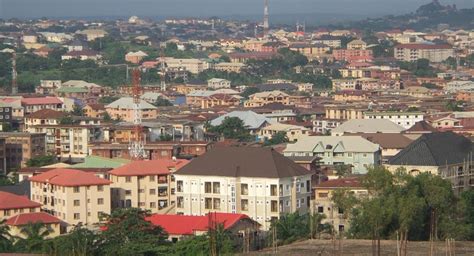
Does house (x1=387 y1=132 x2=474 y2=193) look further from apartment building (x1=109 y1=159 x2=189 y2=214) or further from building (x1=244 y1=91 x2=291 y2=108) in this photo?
building (x1=244 y1=91 x2=291 y2=108)

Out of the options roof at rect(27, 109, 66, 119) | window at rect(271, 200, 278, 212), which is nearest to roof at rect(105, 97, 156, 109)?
roof at rect(27, 109, 66, 119)

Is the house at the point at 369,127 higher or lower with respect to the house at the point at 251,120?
higher

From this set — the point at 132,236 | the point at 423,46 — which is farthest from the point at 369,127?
the point at 423,46

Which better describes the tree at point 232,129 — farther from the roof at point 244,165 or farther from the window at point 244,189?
the window at point 244,189

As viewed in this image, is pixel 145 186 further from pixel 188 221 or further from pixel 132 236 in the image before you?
pixel 132 236

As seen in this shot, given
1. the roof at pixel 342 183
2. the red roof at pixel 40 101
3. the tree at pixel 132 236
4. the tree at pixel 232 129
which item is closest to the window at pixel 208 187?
the roof at pixel 342 183

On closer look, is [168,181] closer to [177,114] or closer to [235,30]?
[177,114]

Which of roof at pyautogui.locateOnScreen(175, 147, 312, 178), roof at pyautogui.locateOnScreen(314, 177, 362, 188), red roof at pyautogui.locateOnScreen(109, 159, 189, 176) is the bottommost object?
roof at pyautogui.locateOnScreen(314, 177, 362, 188)
